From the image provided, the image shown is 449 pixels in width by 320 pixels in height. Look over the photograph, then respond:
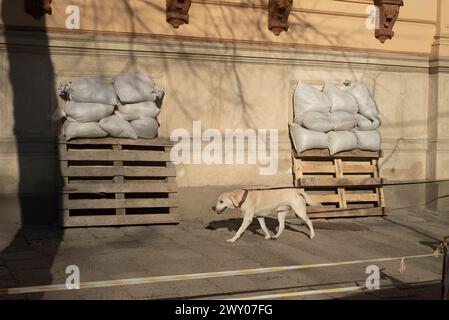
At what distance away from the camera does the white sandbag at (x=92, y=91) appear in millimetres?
9359

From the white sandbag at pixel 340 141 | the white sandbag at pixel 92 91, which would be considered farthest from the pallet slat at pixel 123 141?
the white sandbag at pixel 340 141

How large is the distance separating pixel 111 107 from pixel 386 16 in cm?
597

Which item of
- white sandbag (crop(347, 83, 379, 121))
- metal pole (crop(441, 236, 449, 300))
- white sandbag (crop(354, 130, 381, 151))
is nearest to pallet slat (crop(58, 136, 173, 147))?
white sandbag (crop(354, 130, 381, 151))

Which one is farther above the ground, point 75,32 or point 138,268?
point 75,32

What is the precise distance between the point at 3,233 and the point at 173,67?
13.1 ft

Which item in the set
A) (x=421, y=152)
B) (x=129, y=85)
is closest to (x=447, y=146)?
(x=421, y=152)

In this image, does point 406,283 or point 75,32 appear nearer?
point 406,283

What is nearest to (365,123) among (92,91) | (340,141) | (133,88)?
(340,141)

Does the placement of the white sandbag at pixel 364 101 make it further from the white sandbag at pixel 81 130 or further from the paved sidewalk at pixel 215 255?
the white sandbag at pixel 81 130

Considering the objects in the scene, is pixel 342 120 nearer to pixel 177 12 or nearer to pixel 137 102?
pixel 177 12

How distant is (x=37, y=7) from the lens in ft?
30.4

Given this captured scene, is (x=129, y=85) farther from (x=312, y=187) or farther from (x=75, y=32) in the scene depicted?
(x=312, y=187)

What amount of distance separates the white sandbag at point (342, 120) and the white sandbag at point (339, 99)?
10cm

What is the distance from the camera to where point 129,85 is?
31.6 feet
